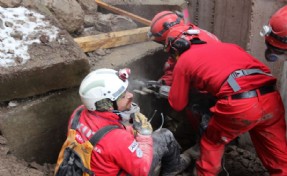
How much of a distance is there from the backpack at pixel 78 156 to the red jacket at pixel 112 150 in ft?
0.12

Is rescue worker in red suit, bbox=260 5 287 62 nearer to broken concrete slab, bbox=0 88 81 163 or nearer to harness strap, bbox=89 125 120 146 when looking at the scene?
harness strap, bbox=89 125 120 146

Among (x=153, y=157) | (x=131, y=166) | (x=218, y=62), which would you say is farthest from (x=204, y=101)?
(x=131, y=166)

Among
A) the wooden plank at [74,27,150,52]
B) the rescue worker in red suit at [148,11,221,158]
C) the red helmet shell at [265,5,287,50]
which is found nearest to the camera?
the red helmet shell at [265,5,287,50]

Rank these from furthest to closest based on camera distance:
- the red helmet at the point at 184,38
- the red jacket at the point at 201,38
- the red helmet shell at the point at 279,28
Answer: the red jacket at the point at 201,38 < the red helmet at the point at 184,38 < the red helmet shell at the point at 279,28

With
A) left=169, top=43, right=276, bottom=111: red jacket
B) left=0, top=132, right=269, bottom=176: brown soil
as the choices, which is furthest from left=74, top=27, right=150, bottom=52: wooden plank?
left=0, top=132, right=269, bottom=176: brown soil

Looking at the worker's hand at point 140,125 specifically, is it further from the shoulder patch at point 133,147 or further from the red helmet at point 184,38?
the red helmet at point 184,38

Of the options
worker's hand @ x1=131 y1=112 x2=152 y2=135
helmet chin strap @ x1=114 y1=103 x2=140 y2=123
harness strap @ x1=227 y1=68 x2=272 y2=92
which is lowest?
worker's hand @ x1=131 y1=112 x2=152 y2=135

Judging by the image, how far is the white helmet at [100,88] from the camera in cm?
295

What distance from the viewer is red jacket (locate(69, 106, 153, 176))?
2.83m

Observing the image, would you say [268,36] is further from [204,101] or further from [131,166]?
[131,166]

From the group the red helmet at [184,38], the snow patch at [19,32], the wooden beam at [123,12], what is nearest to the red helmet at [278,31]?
the red helmet at [184,38]

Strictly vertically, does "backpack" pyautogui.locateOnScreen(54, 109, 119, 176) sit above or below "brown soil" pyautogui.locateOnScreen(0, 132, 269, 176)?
above

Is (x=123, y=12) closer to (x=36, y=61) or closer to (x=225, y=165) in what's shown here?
(x=36, y=61)

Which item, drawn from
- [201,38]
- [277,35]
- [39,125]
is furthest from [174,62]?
[39,125]
